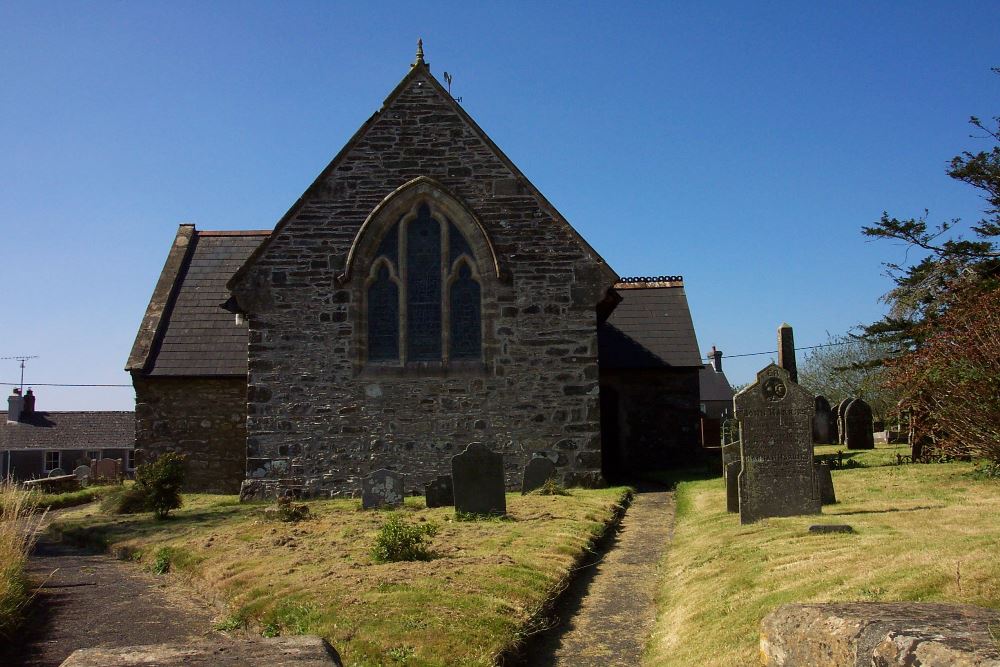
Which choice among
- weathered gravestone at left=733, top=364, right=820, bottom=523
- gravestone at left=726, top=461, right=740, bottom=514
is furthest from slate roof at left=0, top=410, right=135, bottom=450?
weathered gravestone at left=733, top=364, right=820, bottom=523

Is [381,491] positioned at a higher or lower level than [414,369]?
lower

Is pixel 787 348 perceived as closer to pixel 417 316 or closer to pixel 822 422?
pixel 822 422

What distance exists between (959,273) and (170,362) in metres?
18.2

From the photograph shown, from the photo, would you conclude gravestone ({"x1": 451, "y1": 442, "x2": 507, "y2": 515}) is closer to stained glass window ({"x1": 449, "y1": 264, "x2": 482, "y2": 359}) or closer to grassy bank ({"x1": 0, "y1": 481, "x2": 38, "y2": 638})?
stained glass window ({"x1": 449, "y1": 264, "x2": 482, "y2": 359})

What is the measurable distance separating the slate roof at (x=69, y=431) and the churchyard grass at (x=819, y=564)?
43.2 m

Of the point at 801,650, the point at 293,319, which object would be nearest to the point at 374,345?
the point at 293,319

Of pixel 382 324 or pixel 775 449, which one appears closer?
pixel 775 449

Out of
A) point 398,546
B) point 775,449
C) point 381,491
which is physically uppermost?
point 775,449

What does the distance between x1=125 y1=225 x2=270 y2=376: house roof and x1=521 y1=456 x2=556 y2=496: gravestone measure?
8.16m

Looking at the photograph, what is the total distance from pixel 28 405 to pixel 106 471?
73.4 feet

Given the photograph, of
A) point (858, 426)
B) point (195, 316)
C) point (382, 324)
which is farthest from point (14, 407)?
point (858, 426)

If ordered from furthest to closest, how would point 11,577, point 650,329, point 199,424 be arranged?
point 650,329, point 199,424, point 11,577

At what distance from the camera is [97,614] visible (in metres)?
9.63

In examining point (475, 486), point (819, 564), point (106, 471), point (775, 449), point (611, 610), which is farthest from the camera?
point (106, 471)
